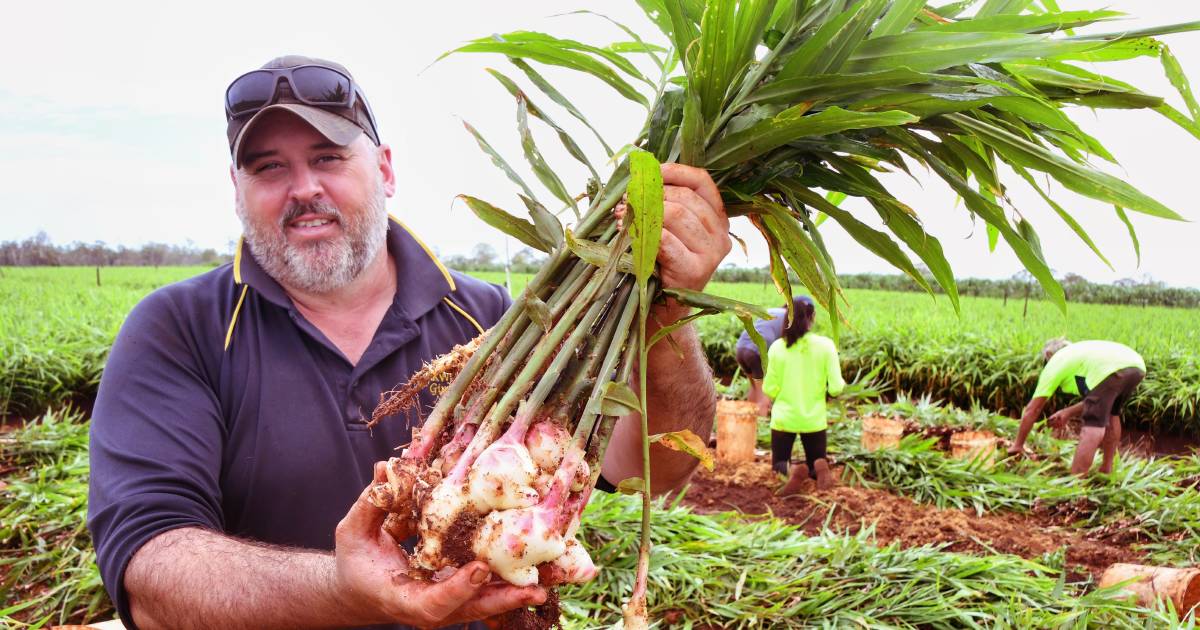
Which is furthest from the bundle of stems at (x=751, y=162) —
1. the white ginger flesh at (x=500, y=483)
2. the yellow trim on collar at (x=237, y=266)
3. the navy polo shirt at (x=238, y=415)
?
the yellow trim on collar at (x=237, y=266)

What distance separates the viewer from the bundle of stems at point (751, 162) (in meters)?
1.08

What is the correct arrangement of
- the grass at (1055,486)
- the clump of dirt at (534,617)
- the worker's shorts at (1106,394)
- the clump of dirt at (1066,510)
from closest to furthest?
the clump of dirt at (534,617) → the grass at (1055,486) → the clump of dirt at (1066,510) → the worker's shorts at (1106,394)

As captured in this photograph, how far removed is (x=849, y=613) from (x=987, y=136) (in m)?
1.93

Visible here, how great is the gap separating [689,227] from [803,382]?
3844 millimetres

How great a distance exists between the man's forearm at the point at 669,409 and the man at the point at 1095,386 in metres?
4.96

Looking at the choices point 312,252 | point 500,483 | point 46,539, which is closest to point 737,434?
point 46,539

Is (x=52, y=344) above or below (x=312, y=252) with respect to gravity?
below

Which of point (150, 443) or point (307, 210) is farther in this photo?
point (307, 210)

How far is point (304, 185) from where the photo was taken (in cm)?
168

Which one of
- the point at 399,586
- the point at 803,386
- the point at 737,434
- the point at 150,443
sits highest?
the point at 150,443

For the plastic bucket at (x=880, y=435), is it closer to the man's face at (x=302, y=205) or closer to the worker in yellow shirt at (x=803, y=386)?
the worker in yellow shirt at (x=803, y=386)

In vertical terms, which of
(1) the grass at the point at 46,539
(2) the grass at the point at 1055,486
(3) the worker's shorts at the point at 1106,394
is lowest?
(2) the grass at the point at 1055,486

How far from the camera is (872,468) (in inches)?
215

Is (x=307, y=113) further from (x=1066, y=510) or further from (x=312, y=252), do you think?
(x=1066, y=510)
